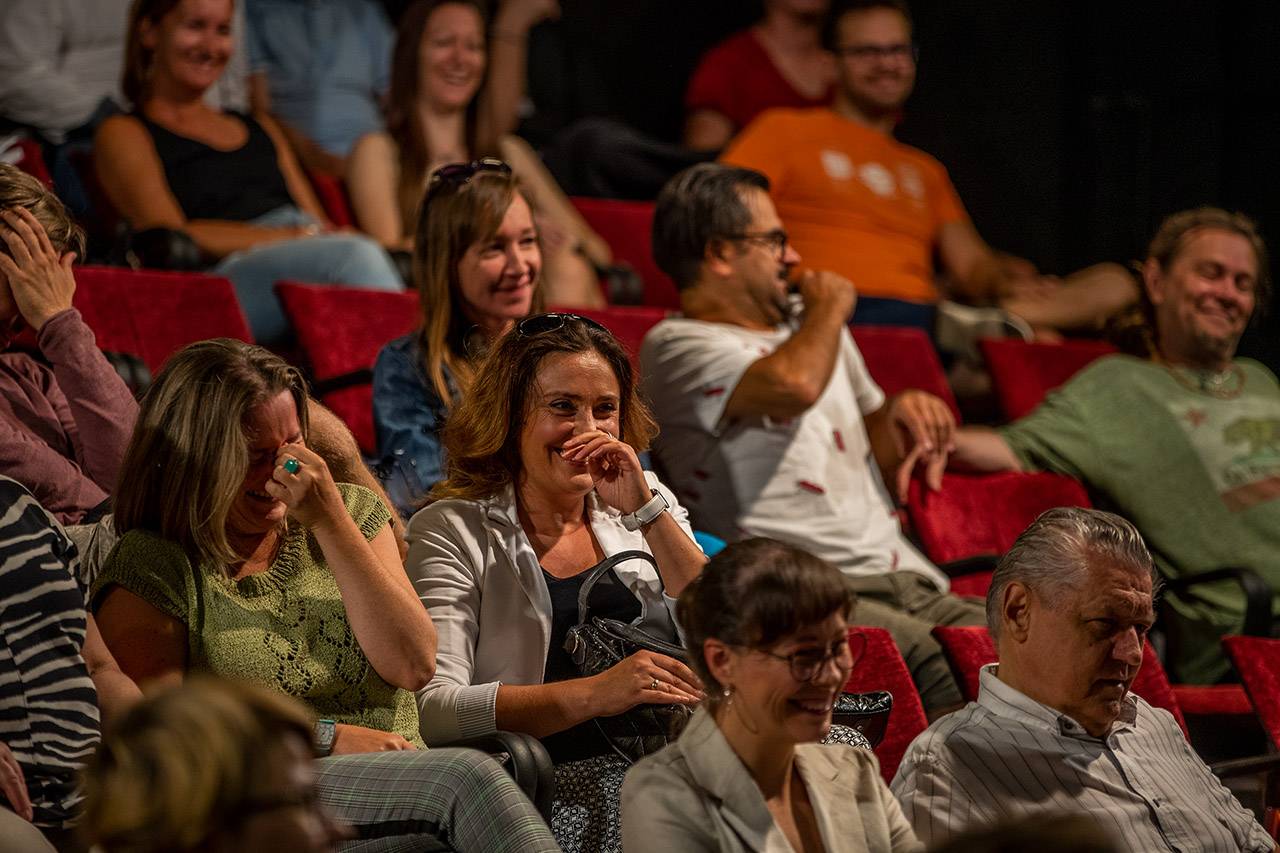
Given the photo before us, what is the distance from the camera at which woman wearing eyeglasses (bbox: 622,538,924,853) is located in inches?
64.9

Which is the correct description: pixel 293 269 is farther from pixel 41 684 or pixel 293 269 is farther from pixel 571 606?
pixel 41 684

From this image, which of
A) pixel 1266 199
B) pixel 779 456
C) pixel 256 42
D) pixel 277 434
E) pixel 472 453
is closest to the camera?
pixel 277 434

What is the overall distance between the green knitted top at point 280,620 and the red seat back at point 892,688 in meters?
0.79

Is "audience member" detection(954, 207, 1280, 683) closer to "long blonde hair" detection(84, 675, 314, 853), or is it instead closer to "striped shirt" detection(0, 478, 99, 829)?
"striped shirt" detection(0, 478, 99, 829)

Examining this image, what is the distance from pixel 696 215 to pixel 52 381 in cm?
133

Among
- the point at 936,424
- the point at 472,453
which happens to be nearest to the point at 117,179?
the point at 472,453

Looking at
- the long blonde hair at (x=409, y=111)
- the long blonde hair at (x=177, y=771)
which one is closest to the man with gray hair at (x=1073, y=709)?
the long blonde hair at (x=177, y=771)

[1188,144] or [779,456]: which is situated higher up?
[1188,144]

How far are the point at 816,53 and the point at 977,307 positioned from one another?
109cm

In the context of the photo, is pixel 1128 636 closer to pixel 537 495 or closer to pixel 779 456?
pixel 537 495

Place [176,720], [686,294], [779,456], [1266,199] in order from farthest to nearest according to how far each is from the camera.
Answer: [1266,199], [686,294], [779,456], [176,720]

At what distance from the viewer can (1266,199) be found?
199 inches

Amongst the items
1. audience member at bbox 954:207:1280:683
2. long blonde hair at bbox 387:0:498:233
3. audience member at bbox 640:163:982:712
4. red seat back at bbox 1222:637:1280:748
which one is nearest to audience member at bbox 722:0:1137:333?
audience member at bbox 954:207:1280:683

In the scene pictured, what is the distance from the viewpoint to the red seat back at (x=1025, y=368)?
404 centimetres
